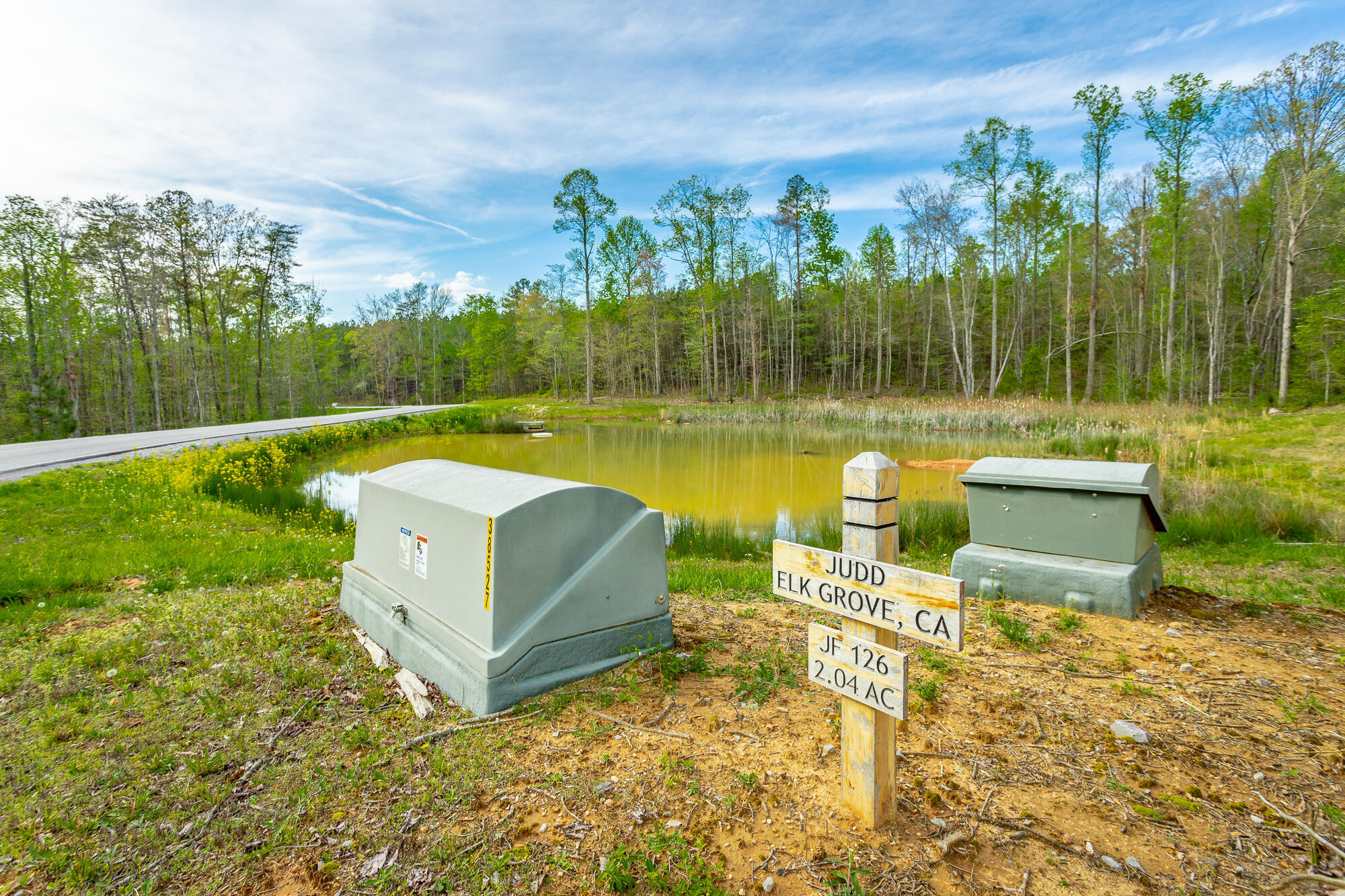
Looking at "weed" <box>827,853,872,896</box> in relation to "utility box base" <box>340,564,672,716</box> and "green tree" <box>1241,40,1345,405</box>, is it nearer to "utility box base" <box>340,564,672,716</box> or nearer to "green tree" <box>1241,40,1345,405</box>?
"utility box base" <box>340,564,672,716</box>

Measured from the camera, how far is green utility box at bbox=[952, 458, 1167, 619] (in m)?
4.17

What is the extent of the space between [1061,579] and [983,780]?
2.68m

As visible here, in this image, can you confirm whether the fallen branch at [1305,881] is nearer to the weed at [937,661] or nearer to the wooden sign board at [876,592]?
the wooden sign board at [876,592]

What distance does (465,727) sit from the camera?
291 centimetres

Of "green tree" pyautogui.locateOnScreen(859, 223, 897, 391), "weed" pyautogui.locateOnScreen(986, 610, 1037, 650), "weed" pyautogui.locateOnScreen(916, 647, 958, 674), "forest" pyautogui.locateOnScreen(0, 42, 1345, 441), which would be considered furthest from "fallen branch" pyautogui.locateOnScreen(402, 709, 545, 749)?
"green tree" pyautogui.locateOnScreen(859, 223, 897, 391)

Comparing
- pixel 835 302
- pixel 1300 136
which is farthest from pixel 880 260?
pixel 1300 136

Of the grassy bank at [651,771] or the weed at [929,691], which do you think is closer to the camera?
the grassy bank at [651,771]

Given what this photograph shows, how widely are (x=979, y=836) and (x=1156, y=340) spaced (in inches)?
1677

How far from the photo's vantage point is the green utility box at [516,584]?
9.87 feet

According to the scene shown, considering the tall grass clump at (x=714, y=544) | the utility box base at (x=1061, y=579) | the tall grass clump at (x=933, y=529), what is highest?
the utility box base at (x=1061, y=579)

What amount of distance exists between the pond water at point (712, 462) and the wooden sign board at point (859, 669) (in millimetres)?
5304

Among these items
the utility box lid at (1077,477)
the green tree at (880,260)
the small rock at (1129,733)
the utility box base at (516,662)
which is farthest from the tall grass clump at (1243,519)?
the green tree at (880,260)

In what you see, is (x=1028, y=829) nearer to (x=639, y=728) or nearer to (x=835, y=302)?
(x=639, y=728)

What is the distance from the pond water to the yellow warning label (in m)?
4.25
